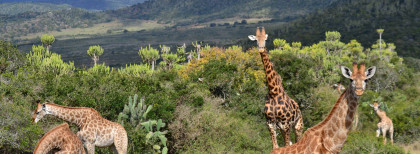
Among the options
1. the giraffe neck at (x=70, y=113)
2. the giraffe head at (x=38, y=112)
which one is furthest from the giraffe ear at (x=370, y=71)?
the giraffe head at (x=38, y=112)

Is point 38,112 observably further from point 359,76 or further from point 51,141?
point 359,76

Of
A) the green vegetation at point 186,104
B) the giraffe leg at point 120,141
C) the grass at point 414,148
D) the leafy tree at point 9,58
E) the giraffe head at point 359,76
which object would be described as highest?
the giraffe head at point 359,76

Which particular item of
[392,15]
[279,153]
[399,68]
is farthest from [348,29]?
[279,153]

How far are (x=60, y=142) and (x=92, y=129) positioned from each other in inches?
72.1

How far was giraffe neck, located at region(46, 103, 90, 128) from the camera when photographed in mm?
10427

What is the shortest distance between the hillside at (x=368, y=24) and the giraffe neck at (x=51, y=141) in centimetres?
9919

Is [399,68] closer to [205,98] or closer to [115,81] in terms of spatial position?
[205,98]

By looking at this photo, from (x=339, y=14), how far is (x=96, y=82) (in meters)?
127

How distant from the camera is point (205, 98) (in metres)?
23.9

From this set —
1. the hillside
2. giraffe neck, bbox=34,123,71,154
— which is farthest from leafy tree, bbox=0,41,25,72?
the hillside

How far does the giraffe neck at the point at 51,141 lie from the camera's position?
8.45 m

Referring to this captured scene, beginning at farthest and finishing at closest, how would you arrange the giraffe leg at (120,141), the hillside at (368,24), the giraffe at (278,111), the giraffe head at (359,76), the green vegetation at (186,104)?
the hillside at (368,24) → the green vegetation at (186,104) → the giraffe leg at (120,141) → the giraffe at (278,111) → the giraffe head at (359,76)

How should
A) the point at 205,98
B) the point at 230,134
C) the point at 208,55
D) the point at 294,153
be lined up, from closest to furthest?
1. the point at 294,153
2. the point at 230,134
3. the point at 205,98
4. the point at 208,55

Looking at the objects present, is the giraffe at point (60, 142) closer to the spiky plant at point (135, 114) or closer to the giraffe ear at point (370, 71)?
the spiky plant at point (135, 114)
